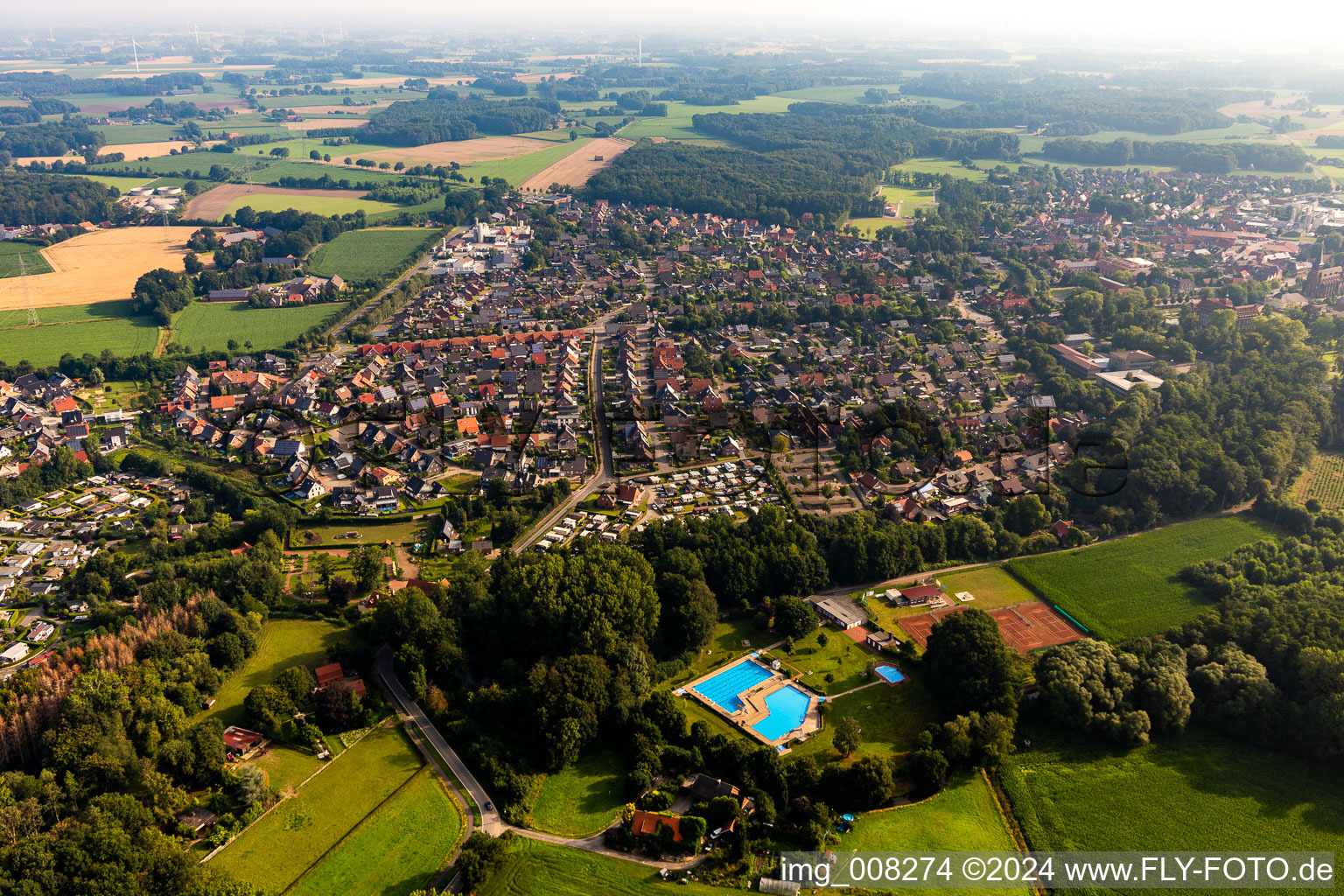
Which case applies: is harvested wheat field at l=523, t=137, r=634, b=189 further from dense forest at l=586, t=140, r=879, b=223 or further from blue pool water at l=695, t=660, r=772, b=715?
blue pool water at l=695, t=660, r=772, b=715

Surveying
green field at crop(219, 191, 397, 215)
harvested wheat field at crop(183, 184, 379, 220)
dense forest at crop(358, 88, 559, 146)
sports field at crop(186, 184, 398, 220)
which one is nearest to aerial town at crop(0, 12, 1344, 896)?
sports field at crop(186, 184, 398, 220)

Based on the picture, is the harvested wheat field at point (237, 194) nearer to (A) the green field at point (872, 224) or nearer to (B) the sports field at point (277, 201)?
(B) the sports field at point (277, 201)

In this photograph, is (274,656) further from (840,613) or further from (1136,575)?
(1136,575)

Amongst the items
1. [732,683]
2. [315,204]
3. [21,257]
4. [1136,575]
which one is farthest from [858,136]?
[732,683]

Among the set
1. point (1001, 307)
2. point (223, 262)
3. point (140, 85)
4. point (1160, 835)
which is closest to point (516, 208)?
point (223, 262)

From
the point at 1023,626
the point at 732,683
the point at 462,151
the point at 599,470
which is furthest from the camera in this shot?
the point at 462,151

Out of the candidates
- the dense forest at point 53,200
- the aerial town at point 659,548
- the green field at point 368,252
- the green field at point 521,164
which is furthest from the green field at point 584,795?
the green field at point 521,164

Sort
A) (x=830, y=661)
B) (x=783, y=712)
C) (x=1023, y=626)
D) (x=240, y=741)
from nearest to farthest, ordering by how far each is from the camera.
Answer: (x=240, y=741)
(x=783, y=712)
(x=830, y=661)
(x=1023, y=626)
